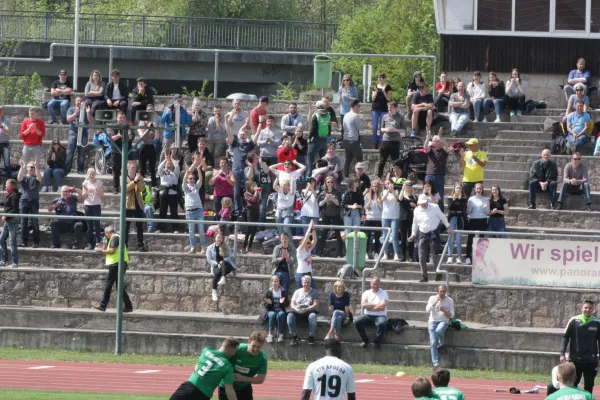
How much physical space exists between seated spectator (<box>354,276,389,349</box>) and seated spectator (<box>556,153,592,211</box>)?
19.3 ft

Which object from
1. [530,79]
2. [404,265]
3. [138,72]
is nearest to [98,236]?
[404,265]

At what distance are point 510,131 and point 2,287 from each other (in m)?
12.2

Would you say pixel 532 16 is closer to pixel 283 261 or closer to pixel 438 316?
pixel 283 261

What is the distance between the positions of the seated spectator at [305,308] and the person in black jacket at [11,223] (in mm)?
6047

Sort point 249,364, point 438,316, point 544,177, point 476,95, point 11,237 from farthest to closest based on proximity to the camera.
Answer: point 476,95 < point 544,177 < point 11,237 < point 438,316 < point 249,364

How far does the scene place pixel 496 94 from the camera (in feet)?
108

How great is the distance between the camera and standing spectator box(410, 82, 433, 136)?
31141 mm

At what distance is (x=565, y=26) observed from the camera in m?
34.7

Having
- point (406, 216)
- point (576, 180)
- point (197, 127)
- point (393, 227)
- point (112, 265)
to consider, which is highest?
point (197, 127)

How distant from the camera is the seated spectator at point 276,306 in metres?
25.0

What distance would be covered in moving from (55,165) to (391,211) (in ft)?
26.8

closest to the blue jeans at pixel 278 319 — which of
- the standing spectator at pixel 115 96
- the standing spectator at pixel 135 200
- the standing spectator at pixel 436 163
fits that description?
the standing spectator at pixel 135 200

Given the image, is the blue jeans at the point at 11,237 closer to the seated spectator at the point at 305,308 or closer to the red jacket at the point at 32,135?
the red jacket at the point at 32,135

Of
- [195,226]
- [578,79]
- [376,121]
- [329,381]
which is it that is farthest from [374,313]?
[329,381]
